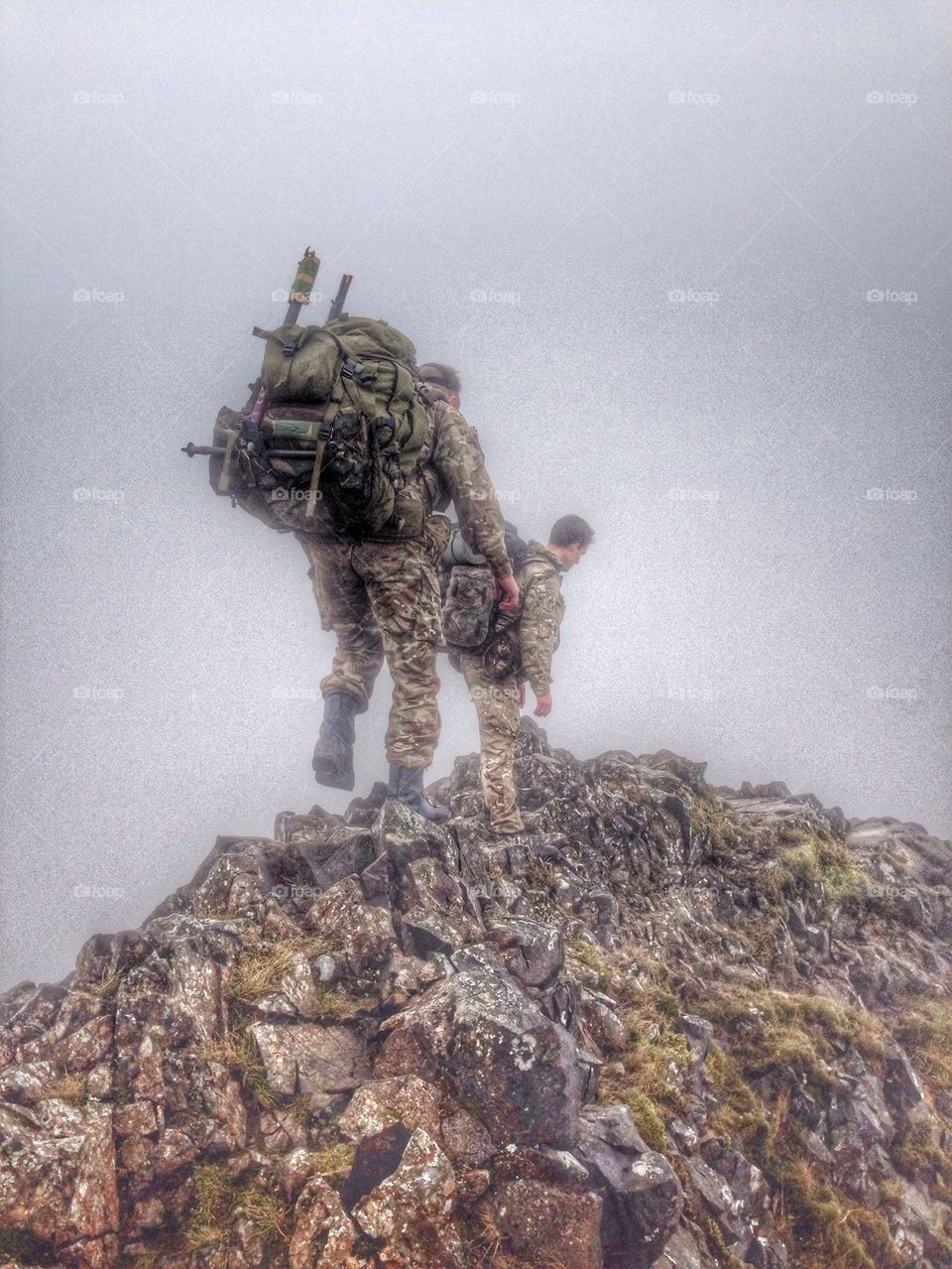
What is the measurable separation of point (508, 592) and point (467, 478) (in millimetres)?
1491

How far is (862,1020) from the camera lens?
6.71 meters

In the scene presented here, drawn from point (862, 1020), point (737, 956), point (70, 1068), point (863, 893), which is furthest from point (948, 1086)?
point (70, 1068)

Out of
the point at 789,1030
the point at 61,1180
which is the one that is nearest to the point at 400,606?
the point at 61,1180

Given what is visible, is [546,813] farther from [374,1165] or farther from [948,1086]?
[374,1165]

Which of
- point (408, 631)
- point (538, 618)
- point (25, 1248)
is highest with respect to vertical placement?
point (538, 618)

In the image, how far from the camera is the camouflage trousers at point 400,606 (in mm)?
7133

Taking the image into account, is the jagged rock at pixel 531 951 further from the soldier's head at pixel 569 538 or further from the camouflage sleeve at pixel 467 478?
the soldier's head at pixel 569 538

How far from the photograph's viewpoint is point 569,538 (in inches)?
370

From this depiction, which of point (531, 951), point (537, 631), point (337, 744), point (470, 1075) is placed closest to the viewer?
point (470, 1075)

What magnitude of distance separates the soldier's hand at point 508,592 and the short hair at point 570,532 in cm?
161

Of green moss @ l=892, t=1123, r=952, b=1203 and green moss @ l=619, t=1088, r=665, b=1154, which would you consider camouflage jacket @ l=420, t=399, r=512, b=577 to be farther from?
green moss @ l=892, t=1123, r=952, b=1203

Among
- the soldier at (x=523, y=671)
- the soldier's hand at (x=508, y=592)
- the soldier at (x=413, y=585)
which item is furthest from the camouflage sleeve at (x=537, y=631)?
the soldier at (x=413, y=585)

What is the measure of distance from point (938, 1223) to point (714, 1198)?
77.6 inches

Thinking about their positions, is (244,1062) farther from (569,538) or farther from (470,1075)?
(569,538)
